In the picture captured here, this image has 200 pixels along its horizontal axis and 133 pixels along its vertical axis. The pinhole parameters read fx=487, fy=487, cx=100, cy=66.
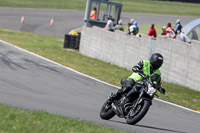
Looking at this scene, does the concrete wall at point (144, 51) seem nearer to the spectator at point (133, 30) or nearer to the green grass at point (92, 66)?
the spectator at point (133, 30)

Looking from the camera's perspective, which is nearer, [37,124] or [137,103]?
[37,124]

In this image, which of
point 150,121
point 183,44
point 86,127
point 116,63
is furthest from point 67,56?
point 86,127

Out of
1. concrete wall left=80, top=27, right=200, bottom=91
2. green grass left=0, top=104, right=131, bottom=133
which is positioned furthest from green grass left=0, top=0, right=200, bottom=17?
green grass left=0, top=104, right=131, bottom=133

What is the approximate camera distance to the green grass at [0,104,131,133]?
7.04 m

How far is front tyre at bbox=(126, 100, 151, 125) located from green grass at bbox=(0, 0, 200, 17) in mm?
36739

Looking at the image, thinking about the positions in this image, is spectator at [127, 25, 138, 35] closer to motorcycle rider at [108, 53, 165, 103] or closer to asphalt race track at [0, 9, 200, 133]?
asphalt race track at [0, 9, 200, 133]

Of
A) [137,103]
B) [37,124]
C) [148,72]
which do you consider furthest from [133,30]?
[37,124]

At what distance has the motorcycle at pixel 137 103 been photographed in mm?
9070

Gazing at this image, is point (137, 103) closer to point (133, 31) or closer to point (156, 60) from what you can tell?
point (156, 60)

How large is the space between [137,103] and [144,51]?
12.5 m

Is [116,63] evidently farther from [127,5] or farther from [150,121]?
[127,5]

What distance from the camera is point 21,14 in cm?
4006

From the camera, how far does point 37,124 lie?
7.48 metres

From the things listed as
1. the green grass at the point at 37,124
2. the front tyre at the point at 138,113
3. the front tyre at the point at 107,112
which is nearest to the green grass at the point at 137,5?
the front tyre at the point at 107,112
